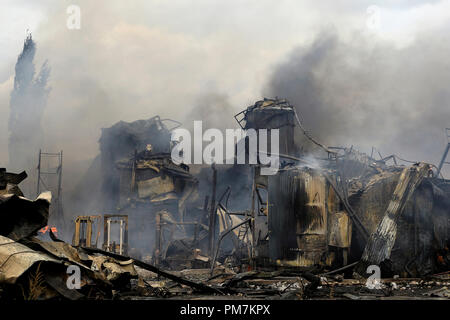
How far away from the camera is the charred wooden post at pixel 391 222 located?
39.6 feet

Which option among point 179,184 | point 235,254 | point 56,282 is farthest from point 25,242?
point 179,184

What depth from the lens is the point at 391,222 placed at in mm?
12445

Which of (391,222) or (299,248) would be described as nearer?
(391,222)

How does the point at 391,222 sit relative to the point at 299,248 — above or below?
above

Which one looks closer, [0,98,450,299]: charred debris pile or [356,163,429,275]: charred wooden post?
[0,98,450,299]: charred debris pile

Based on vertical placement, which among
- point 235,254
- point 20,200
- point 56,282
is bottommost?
point 235,254

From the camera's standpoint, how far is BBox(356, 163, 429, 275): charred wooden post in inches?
475

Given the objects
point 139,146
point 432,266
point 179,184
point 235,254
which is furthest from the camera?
point 139,146

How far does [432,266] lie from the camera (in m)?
13.3

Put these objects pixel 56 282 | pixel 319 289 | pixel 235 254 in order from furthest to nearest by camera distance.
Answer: pixel 235 254, pixel 319 289, pixel 56 282

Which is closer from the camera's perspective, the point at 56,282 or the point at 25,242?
the point at 56,282

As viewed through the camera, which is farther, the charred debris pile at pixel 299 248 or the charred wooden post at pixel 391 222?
the charred wooden post at pixel 391 222

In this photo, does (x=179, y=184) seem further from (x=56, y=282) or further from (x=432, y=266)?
(x=56, y=282)

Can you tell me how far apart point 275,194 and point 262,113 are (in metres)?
14.7
